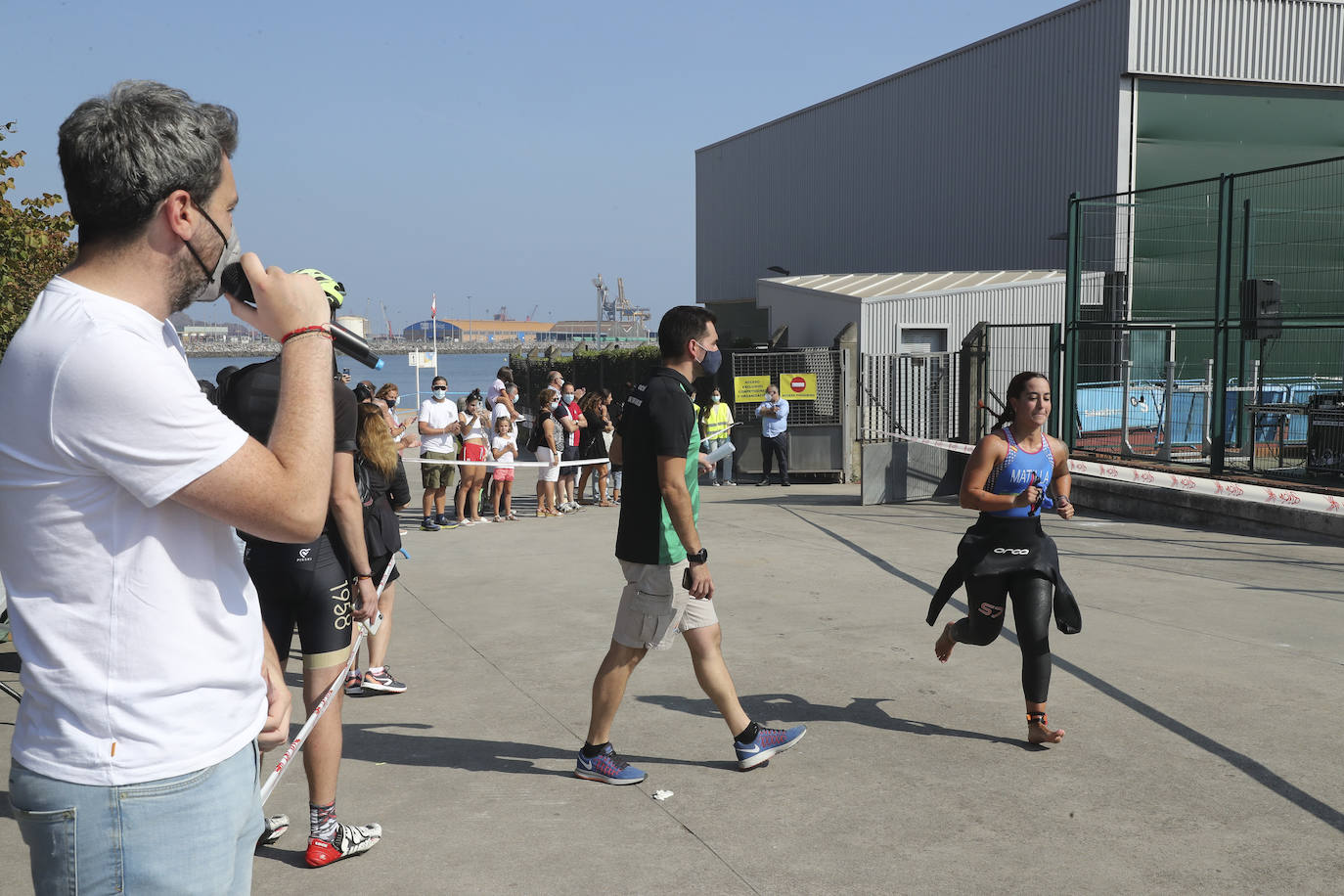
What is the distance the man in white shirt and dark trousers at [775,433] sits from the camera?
1795 centimetres

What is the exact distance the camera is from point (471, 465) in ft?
45.1

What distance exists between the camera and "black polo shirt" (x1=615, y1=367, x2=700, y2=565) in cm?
464

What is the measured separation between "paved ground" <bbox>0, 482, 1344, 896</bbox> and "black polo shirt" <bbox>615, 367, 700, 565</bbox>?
40.4 inches

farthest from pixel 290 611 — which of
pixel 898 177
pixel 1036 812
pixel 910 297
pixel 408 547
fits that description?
pixel 898 177

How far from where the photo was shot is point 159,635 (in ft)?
5.40

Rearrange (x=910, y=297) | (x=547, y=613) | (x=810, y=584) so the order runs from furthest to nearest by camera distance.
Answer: (x=910, y=297) < (x=810, y=584) < (x=547, y=613)

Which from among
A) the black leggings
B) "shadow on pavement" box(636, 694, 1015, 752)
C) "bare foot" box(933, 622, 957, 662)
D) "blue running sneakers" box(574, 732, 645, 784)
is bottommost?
"shadow on pavement" box(636, 694, 1015, 752)

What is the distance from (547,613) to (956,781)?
4115 mm

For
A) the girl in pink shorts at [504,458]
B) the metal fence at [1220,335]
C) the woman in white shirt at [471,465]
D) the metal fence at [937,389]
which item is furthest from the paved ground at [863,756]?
the metal fence at [937,389]

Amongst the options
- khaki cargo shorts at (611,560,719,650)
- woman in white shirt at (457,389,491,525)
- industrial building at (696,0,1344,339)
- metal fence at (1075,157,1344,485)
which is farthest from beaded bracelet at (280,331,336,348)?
industrial building at (696,0,1344,339)

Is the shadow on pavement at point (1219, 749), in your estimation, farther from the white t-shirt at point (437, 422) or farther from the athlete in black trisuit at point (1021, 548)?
the white t-shirt at point (437, 422)

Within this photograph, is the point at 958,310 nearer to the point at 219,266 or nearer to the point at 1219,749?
the point at 1219,749

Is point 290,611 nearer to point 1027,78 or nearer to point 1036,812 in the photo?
point 1036,812

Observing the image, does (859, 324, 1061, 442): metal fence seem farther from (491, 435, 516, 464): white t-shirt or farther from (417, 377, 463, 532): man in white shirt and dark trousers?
(417, 377, 463, 532): man in white shirt and dark trousers
